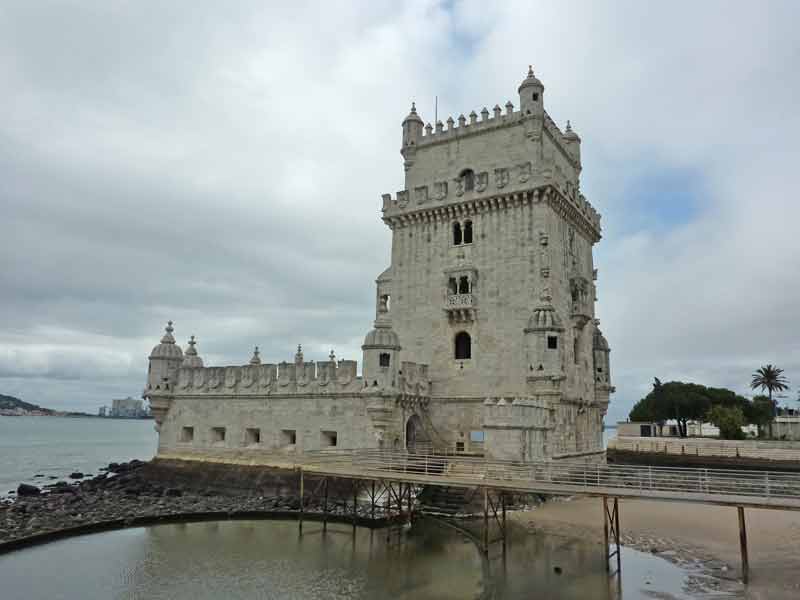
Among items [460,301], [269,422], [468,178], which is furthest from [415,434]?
[468,178]

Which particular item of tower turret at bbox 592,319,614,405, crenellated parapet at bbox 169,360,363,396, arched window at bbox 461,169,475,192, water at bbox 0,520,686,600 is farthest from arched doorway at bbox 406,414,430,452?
arched window at bbox 461,169,475,192

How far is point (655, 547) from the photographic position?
22.0 meters

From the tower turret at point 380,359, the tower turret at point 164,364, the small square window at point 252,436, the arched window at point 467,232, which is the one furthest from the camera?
the tower turret at point 164,364

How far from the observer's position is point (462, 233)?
3178 cm

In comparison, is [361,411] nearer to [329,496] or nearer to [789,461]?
[329,496]

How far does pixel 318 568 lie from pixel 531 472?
27.1 feet

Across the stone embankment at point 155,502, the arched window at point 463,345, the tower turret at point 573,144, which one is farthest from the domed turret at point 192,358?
the tower turret at point 573,144

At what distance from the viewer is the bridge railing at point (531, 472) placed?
18828 mm

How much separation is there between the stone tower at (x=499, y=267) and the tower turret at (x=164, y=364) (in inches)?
531

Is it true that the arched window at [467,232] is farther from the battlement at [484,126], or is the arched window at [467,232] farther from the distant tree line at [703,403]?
the distant tree line at [703,403]

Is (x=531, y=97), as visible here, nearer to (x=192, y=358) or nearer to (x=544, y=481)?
(x=544, y=481)

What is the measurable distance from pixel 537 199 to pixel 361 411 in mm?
13246

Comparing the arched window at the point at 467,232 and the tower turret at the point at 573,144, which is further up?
the tower turret at the point at 573,144

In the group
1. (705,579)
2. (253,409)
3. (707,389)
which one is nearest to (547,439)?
(705,579)
